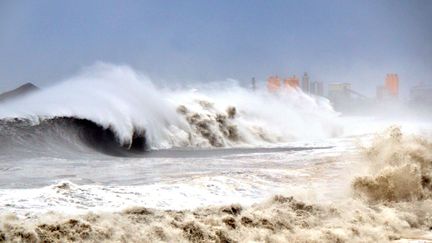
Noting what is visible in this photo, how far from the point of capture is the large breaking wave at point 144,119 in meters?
18.1

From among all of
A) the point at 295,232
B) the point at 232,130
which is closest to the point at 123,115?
the point at 232,130

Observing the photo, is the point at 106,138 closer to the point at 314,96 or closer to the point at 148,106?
the point at 148,106

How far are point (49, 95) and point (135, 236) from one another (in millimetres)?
17309

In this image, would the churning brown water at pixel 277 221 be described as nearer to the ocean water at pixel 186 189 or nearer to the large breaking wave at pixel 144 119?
the ocean water at pixel 186 189

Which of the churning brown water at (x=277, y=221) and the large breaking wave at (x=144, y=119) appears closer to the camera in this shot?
the churning brown water at (x=277, y=221)

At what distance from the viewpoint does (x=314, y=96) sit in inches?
1742

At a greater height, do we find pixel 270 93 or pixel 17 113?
pixel 270 93

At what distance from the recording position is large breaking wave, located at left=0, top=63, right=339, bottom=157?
1814 cm

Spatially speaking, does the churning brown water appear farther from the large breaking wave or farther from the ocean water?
the large breaking wave

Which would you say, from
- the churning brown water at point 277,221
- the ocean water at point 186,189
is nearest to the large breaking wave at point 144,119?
the ocean water at point 186,189

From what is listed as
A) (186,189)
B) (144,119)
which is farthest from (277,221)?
(144,119)

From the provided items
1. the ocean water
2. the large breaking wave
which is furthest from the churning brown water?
the large breaking wave

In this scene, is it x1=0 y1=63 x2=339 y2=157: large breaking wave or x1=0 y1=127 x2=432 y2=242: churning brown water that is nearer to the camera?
x1=0 y1=127 x2=432 y2=242: churning brown water

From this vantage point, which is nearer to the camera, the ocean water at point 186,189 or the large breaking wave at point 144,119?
the ocean water at point 186,189
